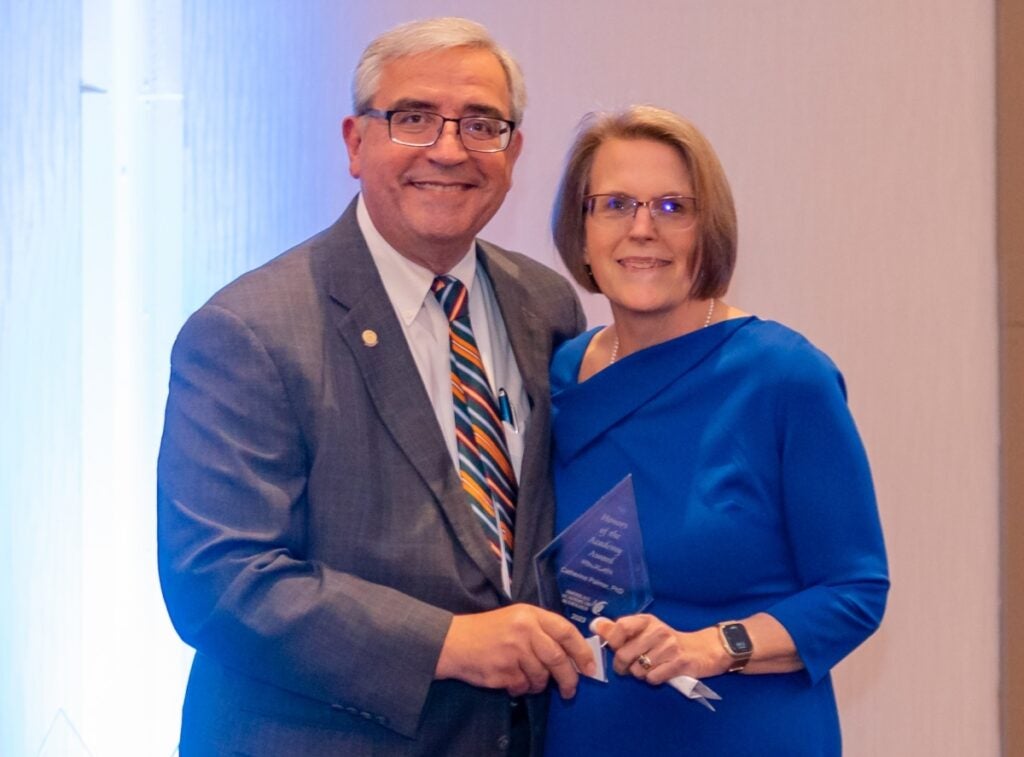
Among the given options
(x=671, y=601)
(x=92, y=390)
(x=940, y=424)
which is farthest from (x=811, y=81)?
(x=92, y=390)

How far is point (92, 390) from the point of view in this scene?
11.3ft

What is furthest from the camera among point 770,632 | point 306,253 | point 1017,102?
point 1017,102

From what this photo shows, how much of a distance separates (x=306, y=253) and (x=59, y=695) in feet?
6.19

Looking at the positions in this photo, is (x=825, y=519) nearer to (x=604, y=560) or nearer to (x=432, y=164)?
Answer: (x=604, y=560)

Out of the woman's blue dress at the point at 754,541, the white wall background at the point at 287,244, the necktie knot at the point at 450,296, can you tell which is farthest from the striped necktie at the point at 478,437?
the white wall background at the point at 287,244

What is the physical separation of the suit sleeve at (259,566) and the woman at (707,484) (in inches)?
13.2

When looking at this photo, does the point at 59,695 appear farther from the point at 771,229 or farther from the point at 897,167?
the point at 897,167

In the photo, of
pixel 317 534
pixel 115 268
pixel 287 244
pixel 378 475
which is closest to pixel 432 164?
pixel 378 475

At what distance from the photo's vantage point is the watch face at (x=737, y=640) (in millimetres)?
1975

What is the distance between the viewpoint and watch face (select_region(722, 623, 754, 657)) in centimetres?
197

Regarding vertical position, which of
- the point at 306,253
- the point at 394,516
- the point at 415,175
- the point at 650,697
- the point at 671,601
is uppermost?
the point at 415,175

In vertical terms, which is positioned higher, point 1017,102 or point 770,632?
point 1017,102

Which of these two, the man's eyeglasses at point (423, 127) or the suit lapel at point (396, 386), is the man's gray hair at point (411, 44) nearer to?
the man's eyeglasses at point (423, 127)

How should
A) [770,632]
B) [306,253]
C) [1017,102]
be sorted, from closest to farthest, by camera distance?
[770,632], [306,253], [1017,102]
